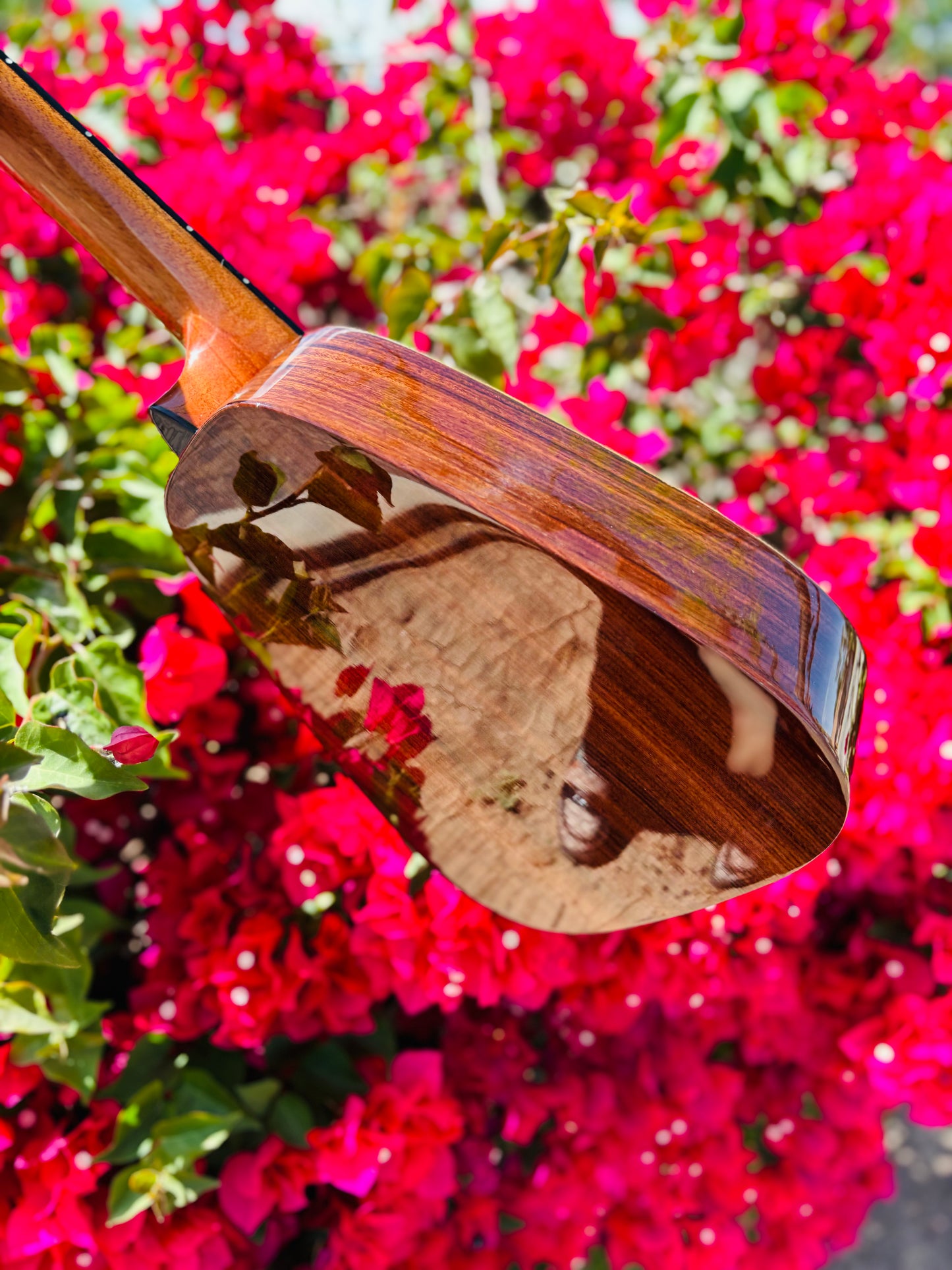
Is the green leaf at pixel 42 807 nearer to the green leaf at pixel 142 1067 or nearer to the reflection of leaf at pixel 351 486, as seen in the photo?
the reflection of leaf at pixel 351 486

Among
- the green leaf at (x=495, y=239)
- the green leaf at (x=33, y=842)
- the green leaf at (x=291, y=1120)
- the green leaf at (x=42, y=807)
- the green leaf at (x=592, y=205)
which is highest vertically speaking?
the green leaf at (x=592, y=205)

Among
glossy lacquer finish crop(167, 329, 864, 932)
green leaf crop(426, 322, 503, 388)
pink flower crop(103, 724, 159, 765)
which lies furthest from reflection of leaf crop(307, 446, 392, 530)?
green leaf crop(426, 322, 503, 388)

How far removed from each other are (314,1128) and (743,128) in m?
0.84

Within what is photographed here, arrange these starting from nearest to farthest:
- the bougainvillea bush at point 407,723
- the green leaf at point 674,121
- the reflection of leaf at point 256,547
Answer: the reflection of leaf at point 256,547, the bougainvillea bush at point 407,723, the green leaf at point 674,121

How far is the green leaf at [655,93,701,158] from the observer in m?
0.76

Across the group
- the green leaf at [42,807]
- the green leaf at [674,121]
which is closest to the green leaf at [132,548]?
the green leaf at [42,807]

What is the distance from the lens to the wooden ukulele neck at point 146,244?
1.22 feet

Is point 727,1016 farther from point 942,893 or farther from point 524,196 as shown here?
point 524,196

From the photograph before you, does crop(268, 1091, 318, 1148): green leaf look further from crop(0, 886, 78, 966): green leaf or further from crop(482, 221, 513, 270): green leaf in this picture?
crop(482, 221, 513, 270): green leaf

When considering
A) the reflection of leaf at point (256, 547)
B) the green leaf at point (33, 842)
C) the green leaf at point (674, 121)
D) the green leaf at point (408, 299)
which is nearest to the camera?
the green leaf at point (33, 842)

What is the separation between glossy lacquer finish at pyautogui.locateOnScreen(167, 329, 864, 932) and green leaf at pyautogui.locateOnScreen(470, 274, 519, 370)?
263mm

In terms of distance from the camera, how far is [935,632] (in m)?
0.67

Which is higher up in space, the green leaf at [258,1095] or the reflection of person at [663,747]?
the reflection of person at [663,747]

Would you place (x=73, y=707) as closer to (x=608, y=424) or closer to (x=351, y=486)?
(x=351, y=486)
